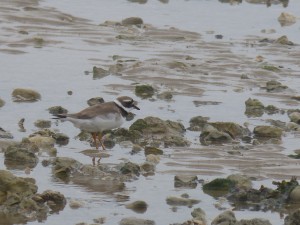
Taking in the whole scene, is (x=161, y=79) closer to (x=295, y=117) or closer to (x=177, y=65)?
(x=177, y=65)

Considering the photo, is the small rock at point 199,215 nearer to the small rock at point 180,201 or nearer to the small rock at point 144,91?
the small rock at point 180,201

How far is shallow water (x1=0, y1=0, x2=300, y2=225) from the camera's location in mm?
12656

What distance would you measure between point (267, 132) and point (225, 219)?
196 inches

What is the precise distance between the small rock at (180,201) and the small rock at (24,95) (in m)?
6.02

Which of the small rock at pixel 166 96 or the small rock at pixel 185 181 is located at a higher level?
the small rock at pixel 166 96

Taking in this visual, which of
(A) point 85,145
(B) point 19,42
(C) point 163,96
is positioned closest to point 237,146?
(A) point 85,145

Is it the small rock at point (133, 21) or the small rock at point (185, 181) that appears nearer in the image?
the small rock at point (185, 181)

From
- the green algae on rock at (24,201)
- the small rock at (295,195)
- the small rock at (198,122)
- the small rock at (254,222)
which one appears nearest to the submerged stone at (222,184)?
the small rock at (295,195)

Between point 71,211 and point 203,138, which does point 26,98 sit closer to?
point 203,138

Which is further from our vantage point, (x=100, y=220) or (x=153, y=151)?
(x=153, y=151)

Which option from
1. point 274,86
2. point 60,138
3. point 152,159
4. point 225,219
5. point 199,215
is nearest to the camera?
point 225,219

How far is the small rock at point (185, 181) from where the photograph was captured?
510 inches

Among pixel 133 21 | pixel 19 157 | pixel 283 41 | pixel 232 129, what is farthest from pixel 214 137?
pixel 133 21

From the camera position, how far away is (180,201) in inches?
480
